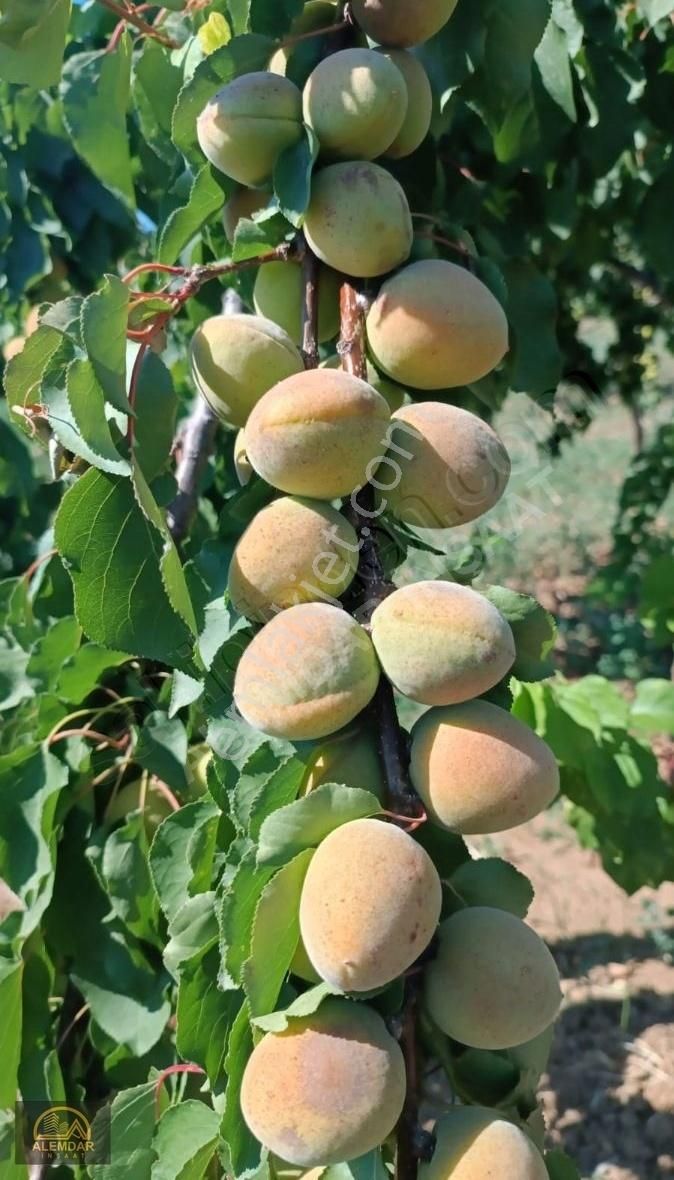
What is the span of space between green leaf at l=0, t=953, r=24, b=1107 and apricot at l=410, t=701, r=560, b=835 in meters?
0.72

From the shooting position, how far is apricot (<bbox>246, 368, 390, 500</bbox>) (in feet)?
2.41

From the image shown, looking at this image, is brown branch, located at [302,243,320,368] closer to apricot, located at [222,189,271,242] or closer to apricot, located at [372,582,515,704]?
apricot, located at [222,189,271,242]

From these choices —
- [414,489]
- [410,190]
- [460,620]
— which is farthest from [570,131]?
[460,620]

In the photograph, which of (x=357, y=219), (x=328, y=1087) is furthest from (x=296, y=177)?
(x=328, y=1087)

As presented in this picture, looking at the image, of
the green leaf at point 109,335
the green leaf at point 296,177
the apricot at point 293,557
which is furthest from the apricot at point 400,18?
the apricot at point 293,557

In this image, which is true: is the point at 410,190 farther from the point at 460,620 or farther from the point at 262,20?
the point at 460,620

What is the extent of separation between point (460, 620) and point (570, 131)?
1267mm

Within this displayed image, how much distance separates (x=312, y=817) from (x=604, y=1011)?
8.38 feet

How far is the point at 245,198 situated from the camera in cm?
99

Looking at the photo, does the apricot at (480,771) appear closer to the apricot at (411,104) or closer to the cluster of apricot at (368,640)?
the cluster of apricot at (368,640)

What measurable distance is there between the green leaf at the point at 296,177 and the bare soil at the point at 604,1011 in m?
1.88

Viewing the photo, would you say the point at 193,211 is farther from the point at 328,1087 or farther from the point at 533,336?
the point at 328,1087

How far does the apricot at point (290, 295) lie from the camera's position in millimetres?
940

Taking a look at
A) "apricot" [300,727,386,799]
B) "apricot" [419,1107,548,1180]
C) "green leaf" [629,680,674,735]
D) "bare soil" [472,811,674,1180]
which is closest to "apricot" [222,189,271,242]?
"apricot" [300,727,386,799]
